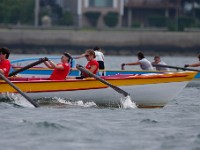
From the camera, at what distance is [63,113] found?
70.2 feet

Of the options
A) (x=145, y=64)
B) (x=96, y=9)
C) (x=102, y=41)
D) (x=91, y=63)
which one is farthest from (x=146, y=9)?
(x=91, y=63)

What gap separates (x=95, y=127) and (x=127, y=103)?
4.35 metres

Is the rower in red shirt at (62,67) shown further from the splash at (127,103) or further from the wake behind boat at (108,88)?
the splash at (127,103)

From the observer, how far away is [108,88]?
23156 millimetres

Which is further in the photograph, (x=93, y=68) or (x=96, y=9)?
(x=96, y=9)

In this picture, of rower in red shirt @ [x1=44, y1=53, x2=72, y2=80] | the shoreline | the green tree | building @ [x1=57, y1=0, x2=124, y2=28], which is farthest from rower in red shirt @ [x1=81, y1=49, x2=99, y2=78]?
building @ [x1=57, y1=0, x2=124, y2=28]

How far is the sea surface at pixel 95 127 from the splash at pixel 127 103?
151 mm

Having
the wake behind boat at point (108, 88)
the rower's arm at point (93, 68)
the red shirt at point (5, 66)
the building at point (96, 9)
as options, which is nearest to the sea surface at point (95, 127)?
the wake behind boat at point (108, 88)

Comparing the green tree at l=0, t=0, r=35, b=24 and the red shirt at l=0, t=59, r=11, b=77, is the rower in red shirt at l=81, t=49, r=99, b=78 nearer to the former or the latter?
the red shirt at l=0, t=59, r=11, b=77

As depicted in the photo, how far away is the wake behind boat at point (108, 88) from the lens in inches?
901

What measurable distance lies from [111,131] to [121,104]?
487 cm

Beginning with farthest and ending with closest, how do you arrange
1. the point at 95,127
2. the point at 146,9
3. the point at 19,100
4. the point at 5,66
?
the point at 146,9
the point at 5,66
the point at 19,100
the point at 95,127

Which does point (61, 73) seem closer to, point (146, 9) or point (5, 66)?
point (5, 66)

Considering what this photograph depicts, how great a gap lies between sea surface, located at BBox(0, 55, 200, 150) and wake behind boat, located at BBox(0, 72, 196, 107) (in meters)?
0.24
